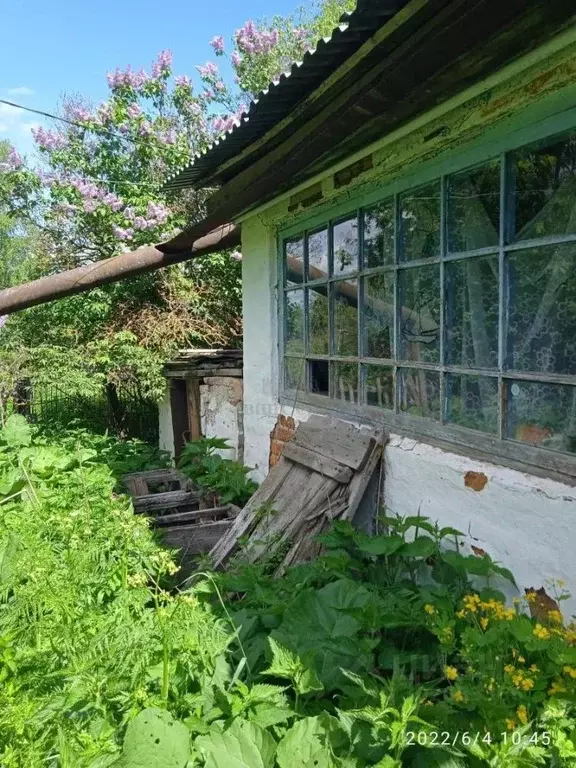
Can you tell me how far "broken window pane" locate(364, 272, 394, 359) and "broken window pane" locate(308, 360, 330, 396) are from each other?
57 cm

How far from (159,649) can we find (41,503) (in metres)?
2.44

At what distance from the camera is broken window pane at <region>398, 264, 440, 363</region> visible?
2.93 metres

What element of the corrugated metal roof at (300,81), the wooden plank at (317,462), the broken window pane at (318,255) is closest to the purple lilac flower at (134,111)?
the corrugated metal roof at (300,81)

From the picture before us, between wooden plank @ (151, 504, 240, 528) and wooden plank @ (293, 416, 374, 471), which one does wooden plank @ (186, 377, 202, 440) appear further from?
wooden plank @ (293, 416, 374, 471)

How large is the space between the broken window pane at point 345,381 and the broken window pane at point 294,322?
0.54 metres

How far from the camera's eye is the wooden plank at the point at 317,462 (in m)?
3.33

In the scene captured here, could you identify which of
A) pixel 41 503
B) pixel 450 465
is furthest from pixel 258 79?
pixel 450 465

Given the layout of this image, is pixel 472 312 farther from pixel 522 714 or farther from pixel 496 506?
pixel 522 714

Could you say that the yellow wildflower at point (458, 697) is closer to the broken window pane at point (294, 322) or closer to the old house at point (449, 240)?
the old house at point (449, 240)

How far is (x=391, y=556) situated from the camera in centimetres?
289

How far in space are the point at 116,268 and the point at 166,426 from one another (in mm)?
2871

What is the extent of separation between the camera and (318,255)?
414 cm

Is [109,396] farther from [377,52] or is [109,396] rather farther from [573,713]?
[573,713]

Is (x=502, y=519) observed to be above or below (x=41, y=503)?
above
